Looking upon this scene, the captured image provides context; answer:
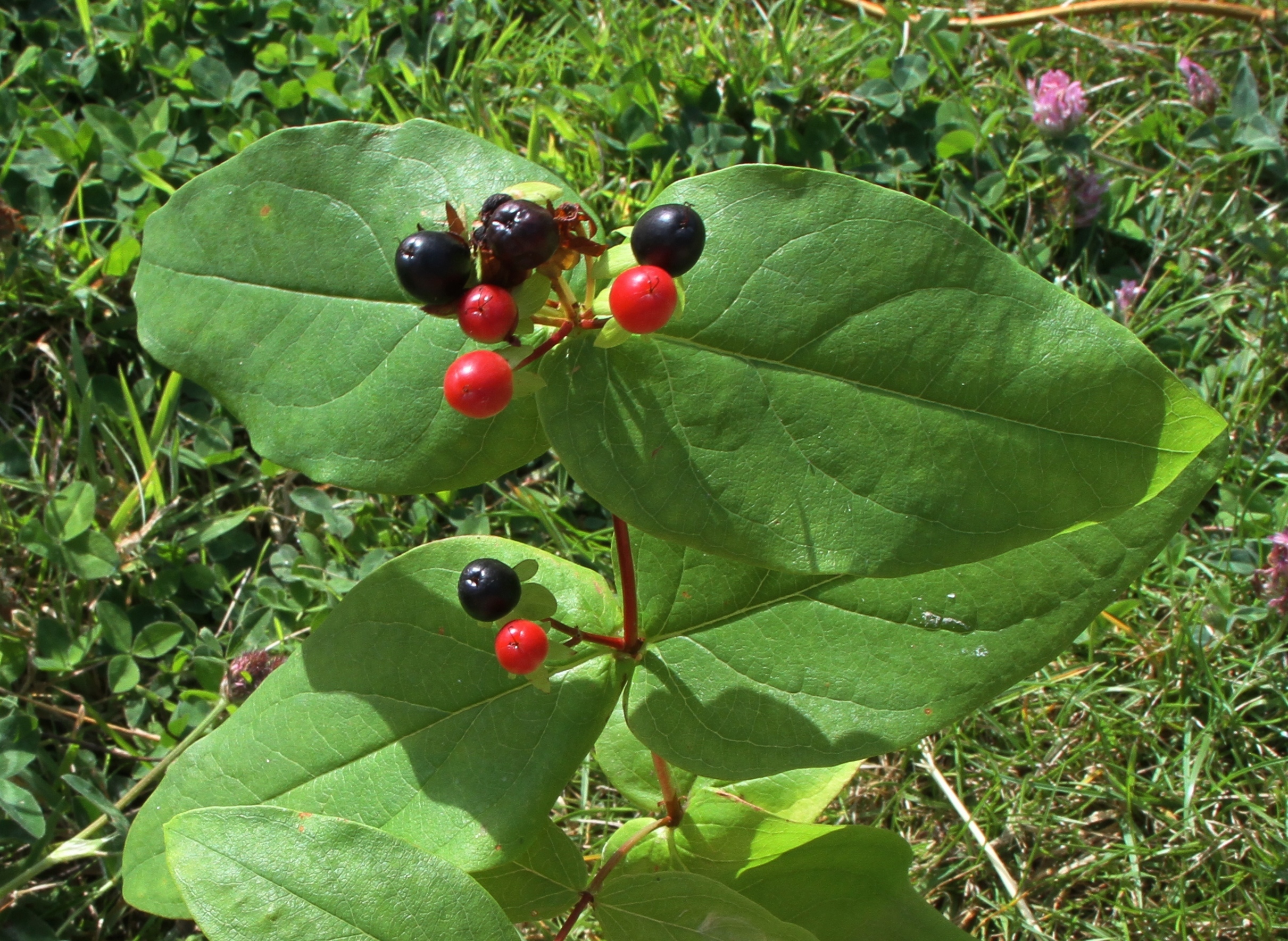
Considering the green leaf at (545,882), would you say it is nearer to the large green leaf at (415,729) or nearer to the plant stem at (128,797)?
the large green leaf at (415,729)

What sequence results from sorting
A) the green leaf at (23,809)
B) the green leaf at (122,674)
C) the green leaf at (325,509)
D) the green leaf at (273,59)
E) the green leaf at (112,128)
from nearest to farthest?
the green leaf at (23,809)
the green leaf at (122,674)
the green leaf at (325,509)
the green leaf at (112,128)
the green leaf at (273,59)

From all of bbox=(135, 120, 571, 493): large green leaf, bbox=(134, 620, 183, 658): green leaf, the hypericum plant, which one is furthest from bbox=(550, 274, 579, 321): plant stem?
bbox=(134, 620, 183, 658): green leaf

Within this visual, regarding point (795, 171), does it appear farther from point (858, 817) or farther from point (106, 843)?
point (106, 843)

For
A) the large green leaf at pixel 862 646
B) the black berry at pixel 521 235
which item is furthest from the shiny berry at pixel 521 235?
the large green leaf at pixel 862 646

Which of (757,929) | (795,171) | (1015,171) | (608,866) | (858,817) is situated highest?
(795,171)

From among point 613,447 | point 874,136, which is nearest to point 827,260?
point 613,447

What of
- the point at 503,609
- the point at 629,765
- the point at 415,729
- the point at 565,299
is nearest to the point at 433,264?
the point at 565,299
